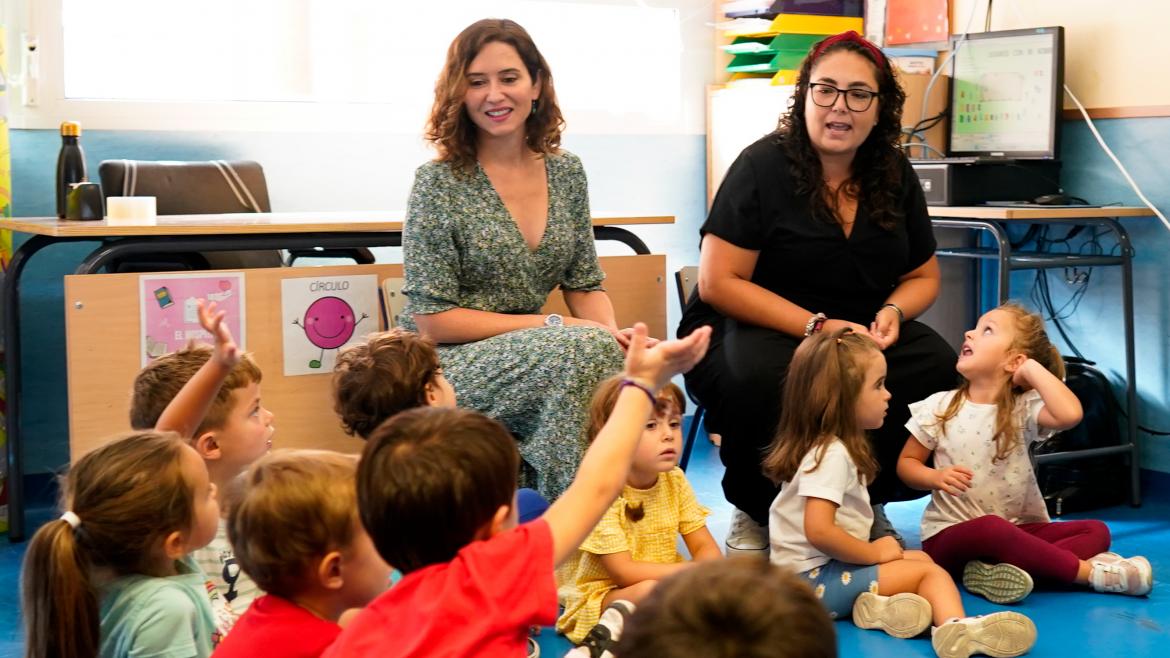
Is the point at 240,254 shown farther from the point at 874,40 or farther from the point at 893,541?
the point at 874,40

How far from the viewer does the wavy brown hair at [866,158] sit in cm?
308

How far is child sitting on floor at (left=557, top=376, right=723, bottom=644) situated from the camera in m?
2.42

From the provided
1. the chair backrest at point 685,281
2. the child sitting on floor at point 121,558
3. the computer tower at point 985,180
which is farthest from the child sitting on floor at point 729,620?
the computer tower at point 985,180

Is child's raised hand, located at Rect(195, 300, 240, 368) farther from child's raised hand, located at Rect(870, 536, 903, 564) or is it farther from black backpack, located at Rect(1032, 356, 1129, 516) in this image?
black backpack, located at Rect(1032, 356, 1129, 516)

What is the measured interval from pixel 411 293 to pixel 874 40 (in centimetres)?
245

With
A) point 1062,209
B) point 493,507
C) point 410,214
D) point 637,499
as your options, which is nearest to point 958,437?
point 637,499

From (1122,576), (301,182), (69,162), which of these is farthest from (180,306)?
(1122,576)

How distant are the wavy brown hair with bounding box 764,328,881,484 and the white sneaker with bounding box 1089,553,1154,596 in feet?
1.91

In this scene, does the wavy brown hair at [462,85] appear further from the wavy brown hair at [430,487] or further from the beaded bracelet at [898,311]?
the wavy brown hair at [430,487]

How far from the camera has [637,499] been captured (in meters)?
2.53

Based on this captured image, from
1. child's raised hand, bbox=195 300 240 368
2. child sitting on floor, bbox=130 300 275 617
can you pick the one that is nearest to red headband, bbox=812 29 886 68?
child sitting on floor, bbox=130 300 275 617

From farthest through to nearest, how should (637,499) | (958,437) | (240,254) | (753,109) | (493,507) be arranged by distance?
(753,109) → (240,254) → (958,437) → (637,499) → (493,507)

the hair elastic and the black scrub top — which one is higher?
the black scrub top

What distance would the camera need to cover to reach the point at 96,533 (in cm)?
155
